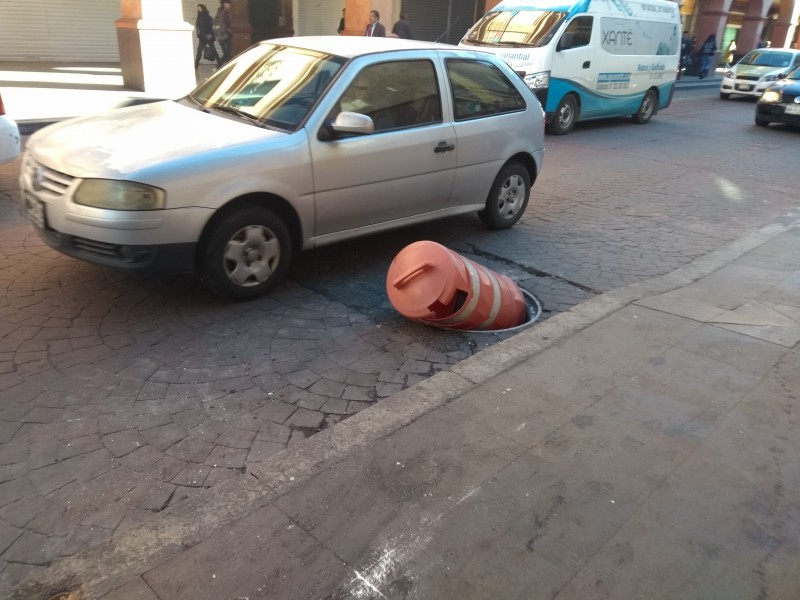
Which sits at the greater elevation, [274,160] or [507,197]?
[274,160]

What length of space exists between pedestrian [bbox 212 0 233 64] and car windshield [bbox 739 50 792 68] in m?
17.2

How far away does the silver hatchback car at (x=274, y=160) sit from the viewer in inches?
164

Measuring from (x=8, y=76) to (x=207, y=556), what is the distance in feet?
50.4

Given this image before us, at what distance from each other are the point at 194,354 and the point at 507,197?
12.6 ft

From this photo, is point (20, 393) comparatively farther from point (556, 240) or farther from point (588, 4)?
point (588, 4)

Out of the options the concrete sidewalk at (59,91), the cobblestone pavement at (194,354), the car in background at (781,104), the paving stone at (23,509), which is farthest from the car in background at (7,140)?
the car in background at (781,104)

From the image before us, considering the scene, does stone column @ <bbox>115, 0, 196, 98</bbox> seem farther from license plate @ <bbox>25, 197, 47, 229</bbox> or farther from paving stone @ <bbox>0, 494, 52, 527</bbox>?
paving stone @ <bbox>0, 494, 52, 527</bbox>

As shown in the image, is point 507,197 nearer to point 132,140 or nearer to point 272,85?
point 272,85

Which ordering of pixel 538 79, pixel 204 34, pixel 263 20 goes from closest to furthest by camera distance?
pixel 538 79 < pixel 204 34 < pixel 263 20

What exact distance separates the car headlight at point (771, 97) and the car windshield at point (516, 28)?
19.5 feet

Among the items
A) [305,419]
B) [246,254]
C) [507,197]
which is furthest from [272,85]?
[305,419]

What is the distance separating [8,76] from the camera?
47.2 feet

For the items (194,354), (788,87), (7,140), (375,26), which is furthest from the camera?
(788,87)

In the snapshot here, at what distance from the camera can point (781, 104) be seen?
1509cm
